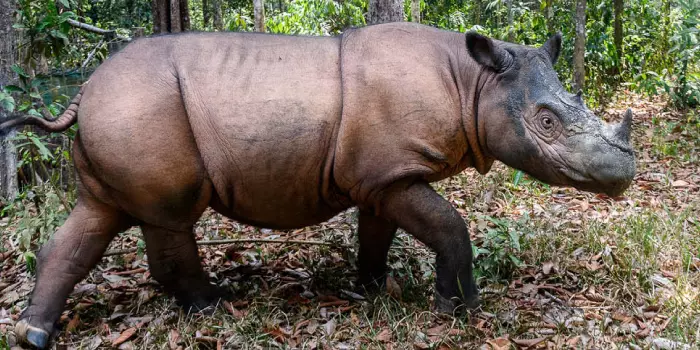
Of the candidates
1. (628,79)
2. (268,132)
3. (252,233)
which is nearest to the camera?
(268,132)

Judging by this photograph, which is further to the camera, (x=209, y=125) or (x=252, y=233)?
(x=252, y=233)

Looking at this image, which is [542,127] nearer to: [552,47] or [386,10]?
[552,47]

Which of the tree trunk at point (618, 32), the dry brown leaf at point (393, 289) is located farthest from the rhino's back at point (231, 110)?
the tree trunk at point (618, 32)

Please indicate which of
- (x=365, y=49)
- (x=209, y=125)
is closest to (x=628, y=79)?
(x=365, y=49)

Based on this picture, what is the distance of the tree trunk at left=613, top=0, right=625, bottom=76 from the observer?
958cm

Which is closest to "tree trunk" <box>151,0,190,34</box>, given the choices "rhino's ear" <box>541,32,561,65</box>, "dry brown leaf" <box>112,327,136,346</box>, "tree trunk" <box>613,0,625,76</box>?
"dry brown leaf" <box>112,327,136,346</box>

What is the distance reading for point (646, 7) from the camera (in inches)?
395

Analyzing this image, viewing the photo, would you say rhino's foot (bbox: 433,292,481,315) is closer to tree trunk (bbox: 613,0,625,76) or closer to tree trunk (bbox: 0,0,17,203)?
tree trunk (bbox: 0,0,17,203)

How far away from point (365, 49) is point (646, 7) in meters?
8.13

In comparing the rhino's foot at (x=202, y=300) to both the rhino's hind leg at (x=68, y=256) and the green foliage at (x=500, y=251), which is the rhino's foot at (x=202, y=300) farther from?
the green foliage at (x=500, y=251)

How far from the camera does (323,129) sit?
11.2ft

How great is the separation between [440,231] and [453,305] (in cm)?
47

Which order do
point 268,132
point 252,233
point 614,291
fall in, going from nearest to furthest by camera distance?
point 268,132 < point 614,291 < point 252,233

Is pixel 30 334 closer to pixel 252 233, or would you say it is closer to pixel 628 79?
pixel 252 233
